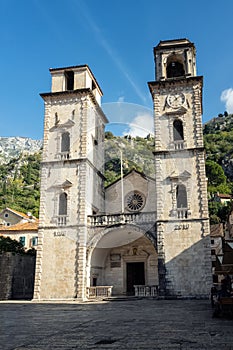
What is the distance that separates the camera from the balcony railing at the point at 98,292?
886 inches

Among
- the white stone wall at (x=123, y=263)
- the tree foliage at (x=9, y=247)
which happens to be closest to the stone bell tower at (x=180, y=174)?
the white stone wall at (x=123, y=263)

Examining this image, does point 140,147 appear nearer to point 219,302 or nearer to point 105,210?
point 105,210

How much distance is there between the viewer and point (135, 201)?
27.4 m

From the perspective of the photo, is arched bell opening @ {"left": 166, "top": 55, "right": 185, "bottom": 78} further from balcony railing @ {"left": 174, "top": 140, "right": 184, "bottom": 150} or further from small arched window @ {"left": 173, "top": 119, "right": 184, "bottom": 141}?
balcony railing @ {"left": 174, "top": 140, "right": 184, "bottom": 150}

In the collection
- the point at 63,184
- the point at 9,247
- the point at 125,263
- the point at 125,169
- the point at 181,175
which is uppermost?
the point at 125,169

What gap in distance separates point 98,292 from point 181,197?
821cm

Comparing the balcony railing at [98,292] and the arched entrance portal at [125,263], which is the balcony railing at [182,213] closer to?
the arched entrance portal at [125,263]

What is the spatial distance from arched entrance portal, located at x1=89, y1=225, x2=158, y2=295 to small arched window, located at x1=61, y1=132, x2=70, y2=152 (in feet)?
23.8

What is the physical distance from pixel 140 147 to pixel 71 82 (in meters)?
7.76

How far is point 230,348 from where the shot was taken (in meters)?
5.92

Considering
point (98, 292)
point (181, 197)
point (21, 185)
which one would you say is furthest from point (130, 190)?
point (21, 185)

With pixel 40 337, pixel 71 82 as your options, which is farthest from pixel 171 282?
pixel 71 82

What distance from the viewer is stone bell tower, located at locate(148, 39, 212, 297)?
21312 mm

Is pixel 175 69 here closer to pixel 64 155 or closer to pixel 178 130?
pixel 178 130
